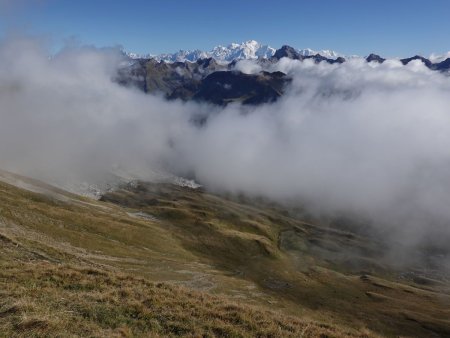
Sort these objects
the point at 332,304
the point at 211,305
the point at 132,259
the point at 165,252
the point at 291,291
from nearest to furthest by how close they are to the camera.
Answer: the point at 211,305 → the point at 132,259 → the point at 332,304 → the point at 291,291 → the point at 165,252

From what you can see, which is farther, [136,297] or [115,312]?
[136,297]

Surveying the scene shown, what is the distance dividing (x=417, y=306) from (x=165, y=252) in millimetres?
94807

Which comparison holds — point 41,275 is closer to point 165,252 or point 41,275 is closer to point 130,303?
point 130,303

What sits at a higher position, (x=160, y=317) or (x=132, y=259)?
(x=160, y=317)

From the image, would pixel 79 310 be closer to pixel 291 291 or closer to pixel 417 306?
pixel 291 291

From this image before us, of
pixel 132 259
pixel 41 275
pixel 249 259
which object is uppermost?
pixel 41 275

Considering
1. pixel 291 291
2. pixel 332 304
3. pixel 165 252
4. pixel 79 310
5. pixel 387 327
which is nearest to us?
pixel 79 310

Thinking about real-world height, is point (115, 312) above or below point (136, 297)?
above

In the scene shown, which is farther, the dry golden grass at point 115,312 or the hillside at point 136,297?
the hillside at point 136,297

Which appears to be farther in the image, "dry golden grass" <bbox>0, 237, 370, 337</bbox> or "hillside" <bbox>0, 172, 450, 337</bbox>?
"hillside" <bbox>0, 172, 450, 337</bbox>

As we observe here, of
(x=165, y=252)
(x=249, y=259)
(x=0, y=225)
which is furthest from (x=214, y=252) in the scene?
(x=0, y=225)

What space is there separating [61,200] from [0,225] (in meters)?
101

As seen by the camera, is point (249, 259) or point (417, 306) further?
point (249, 259)

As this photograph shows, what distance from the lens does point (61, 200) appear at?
18575cm
